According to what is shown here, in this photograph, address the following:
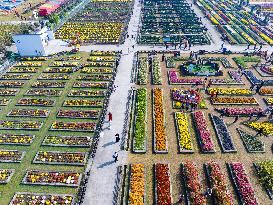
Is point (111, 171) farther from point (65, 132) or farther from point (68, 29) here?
point (68, 29)

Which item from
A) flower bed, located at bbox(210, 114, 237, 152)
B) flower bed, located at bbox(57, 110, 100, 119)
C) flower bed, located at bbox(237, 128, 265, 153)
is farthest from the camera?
flower bed, located at bbox(57, 110, 100, 119)

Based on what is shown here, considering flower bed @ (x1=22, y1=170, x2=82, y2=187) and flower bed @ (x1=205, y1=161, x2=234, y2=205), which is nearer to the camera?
flower bed @ (x1=205, y1=161, x2=234, y2=205)

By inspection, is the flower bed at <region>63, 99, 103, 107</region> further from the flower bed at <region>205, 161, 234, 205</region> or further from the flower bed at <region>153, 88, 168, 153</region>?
the flower bed at <region>205, 161, 234, 205</region>

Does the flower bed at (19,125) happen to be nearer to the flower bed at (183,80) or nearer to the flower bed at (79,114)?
the flower bed at (79,114)

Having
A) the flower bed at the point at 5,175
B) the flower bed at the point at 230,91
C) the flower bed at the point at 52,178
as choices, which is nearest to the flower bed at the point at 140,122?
the flower bed at the point at 52,178

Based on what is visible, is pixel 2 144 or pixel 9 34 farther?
pixel 9 34

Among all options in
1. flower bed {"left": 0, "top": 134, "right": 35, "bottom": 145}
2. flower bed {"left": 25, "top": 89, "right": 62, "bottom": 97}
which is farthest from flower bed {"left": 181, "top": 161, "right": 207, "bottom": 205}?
flower bed {"left": 25, "top": 89, "right": 62, "bottom": 97}

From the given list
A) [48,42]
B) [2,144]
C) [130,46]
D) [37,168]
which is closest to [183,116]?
[37,168]
